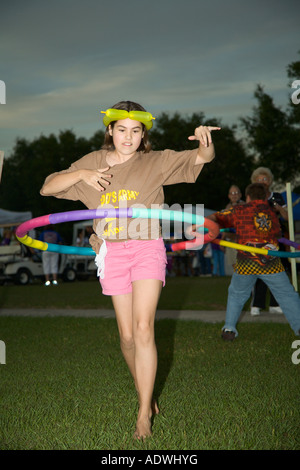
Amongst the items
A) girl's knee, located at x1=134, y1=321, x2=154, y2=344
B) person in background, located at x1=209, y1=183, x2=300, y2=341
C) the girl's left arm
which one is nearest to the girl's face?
the girl's left arm

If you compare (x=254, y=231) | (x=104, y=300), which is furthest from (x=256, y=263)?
(x=104, y=300)

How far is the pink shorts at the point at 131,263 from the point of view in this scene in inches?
162

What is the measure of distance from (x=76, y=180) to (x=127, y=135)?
1.70 ft

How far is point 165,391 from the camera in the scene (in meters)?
5.18

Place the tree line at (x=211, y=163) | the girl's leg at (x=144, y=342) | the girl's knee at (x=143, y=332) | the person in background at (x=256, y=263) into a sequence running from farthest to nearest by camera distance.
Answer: the tree line at (x=211, y=163) < the person in background at (x=256, y=263) < the girl's knee at (x=143, y=332) < the girl's leg at (x=144, y=342)

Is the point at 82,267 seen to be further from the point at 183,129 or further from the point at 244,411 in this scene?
the point at 183,129

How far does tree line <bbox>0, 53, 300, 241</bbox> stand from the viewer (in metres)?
41.2

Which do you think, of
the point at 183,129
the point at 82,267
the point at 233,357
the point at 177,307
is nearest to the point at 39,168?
the point at 183,129

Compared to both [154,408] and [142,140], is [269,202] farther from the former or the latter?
[154,408]

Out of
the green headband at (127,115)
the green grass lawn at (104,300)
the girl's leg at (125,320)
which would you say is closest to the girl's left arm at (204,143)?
the green headband at (127,115)

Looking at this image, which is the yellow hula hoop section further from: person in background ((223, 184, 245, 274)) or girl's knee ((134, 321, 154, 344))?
girl's knee ((134, 321, 154, 344))

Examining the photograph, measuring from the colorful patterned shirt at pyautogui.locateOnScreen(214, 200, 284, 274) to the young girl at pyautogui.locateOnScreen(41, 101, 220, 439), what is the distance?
11.3 ft

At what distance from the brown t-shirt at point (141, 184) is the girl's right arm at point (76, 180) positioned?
0.29ft

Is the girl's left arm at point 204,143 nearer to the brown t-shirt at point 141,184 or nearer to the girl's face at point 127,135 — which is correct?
the brown t-shirt at point 141,184
